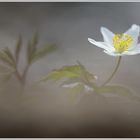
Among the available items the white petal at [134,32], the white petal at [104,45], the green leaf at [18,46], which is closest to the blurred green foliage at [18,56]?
the green leaf at [18,46]

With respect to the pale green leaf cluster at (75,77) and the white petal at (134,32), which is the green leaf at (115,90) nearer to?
the pale green leaf cluster at (75,77)

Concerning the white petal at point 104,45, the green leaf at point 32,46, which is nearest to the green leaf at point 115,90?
the white petal at point 104,45

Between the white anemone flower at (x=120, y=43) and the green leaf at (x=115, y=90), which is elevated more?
the white anemone flower at (x=120, y=43)

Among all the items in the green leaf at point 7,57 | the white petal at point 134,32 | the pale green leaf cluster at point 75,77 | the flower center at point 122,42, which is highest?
the white petal at point 134,32

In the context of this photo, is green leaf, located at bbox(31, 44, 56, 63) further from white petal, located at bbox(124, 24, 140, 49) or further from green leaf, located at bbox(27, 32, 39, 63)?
white petal, located at bbox(124, 24, 140, 49)

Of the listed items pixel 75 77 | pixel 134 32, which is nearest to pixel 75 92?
pixel 75 77

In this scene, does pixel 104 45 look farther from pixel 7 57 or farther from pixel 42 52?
pixel 7 57

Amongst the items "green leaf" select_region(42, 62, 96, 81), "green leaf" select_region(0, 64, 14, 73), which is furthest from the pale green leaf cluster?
"green leaf" select_region(0, 64, 14, 73)
